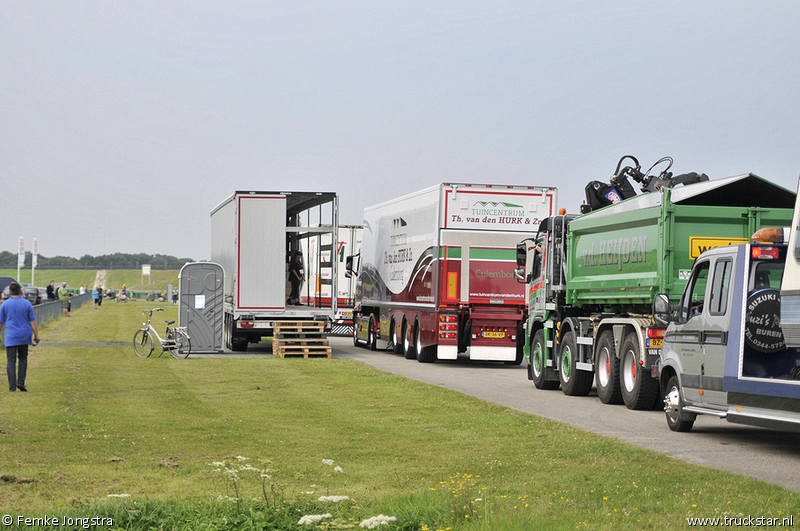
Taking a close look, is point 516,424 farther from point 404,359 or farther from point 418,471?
point 404,359

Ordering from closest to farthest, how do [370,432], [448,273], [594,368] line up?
[370,432]
[594,368]
[448,273]

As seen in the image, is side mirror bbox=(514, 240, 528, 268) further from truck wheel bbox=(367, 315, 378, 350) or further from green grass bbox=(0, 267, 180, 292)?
green grass bbox=(0, 267, 180, 292)

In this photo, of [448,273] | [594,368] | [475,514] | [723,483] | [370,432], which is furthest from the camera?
[448,273]

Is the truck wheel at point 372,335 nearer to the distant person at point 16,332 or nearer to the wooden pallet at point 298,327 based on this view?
the wooden pallet at point 298,327

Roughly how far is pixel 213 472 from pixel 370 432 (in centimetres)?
335

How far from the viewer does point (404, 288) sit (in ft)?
92.0

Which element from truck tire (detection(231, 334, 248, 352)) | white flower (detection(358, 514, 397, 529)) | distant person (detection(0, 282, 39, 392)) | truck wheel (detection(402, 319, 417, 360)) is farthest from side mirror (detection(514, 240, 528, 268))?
white flower (detection(358, 514, 397, 529))

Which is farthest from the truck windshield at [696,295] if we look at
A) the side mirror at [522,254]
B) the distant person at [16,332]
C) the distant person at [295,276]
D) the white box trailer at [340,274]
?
the white box trailer at [340,274]

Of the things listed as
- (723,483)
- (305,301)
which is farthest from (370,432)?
(305,301)

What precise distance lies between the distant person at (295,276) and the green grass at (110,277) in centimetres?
13141

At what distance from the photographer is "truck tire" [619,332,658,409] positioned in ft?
49.0

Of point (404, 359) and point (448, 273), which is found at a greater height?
point (448, 273)

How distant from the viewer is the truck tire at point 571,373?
17.8m

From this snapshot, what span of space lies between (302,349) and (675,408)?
53.2 ft
